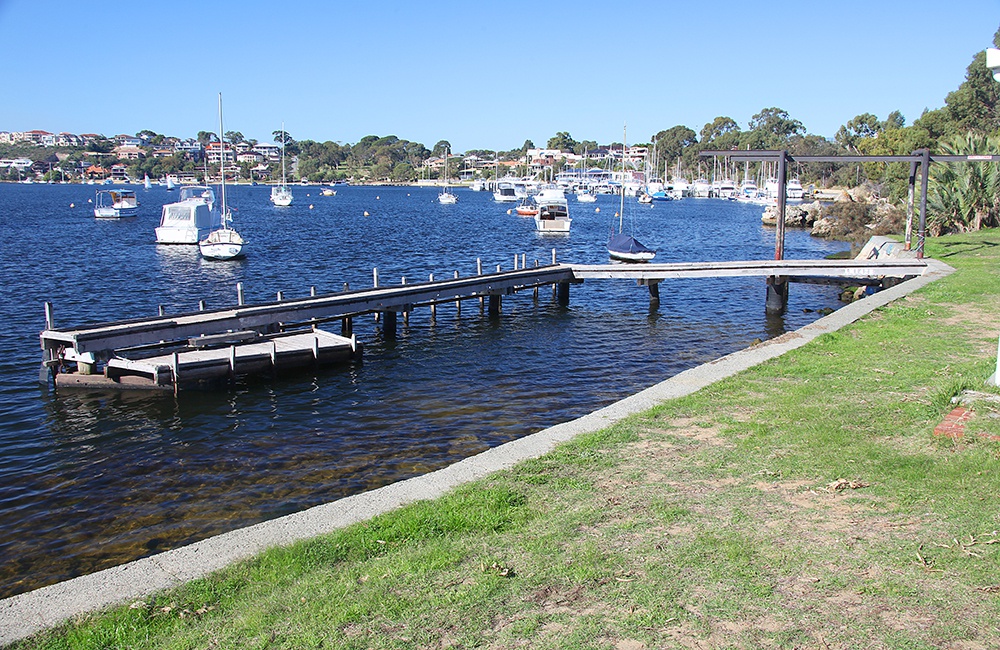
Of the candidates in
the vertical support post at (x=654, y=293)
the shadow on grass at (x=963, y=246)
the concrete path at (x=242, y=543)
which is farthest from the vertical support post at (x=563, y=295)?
the concrete path at (x=242, y=543)

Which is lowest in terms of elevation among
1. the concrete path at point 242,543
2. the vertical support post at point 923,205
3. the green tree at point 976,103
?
the concrete path at point 242,543

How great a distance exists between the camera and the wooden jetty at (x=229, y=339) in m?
18.9

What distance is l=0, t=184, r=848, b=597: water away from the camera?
40.5ft

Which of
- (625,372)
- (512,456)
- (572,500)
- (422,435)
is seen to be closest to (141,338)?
(422,435)

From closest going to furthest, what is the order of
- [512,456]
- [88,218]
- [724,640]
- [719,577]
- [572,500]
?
1. [724,640]
2. [719,577]
3. [572,500]
4. [512,456]
5. [88,218]

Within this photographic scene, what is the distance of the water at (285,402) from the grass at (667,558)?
488 centimetres

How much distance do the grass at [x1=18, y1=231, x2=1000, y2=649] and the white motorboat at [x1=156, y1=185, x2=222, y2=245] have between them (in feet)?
164

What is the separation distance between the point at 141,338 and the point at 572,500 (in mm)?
14673

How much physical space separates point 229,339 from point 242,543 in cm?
1408

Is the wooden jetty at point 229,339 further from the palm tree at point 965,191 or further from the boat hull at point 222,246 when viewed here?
the boat hull at point 222,246

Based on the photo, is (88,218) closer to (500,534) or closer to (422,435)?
(422,435)

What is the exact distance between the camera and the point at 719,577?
6590 mm

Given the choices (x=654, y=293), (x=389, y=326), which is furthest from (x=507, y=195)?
(x=389, y=326)

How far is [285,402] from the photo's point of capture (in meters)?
18.2
